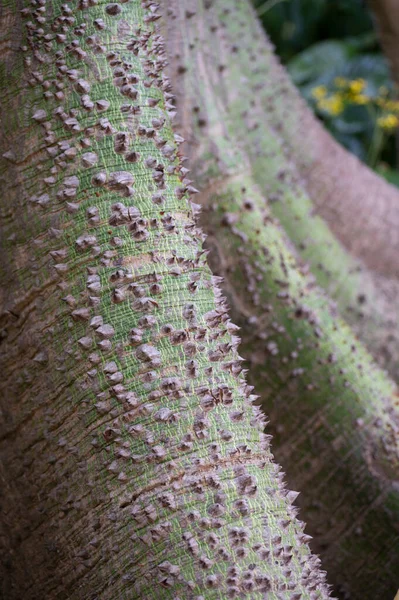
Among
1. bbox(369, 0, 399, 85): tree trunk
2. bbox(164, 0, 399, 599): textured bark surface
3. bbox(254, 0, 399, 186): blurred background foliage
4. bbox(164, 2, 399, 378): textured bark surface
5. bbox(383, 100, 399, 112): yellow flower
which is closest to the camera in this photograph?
bbox(164, 0, 399, 599): textured bark surface

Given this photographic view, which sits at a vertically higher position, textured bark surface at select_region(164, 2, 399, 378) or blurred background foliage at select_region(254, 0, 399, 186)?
blurred background foliage at select_region(254, 0, 399, 186)

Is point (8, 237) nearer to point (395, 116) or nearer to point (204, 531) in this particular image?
point (204, 531)

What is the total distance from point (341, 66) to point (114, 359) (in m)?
3.48

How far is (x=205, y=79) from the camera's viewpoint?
142cm

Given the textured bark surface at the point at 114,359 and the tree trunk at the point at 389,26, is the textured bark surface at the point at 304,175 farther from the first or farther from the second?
the tree trunk at the point at 389,26

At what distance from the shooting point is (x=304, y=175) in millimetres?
1868

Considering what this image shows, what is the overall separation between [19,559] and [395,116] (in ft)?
8.62

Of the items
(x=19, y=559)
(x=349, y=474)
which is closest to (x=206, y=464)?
(x=19, y=559)

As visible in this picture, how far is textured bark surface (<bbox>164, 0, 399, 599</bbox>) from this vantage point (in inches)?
46.3

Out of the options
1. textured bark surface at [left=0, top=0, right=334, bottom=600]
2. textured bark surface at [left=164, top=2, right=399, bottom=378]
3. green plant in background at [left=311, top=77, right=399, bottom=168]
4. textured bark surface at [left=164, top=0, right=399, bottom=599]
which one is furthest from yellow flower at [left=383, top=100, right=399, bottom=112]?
textured bark surface at [left=0, top=0, right=334, bottom=600]

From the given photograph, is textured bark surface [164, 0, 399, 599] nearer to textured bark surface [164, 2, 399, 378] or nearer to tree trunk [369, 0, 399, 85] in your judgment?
textured bark surface [164, 2, 399, 378]

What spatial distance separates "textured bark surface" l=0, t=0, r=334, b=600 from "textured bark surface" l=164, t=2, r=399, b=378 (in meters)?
0.41

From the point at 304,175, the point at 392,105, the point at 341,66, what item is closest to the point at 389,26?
the point at 392,105

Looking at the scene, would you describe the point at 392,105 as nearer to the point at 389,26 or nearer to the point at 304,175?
the point at 389,26
